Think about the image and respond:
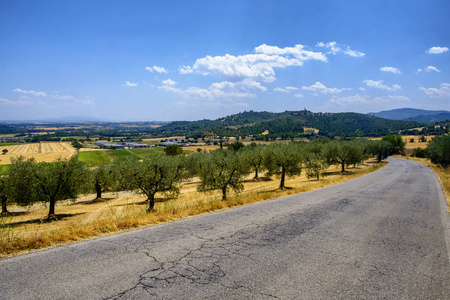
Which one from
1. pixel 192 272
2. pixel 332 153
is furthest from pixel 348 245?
pixel 332 153

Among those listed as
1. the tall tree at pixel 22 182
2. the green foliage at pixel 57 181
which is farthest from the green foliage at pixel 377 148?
the tall tree at pixel 22 182

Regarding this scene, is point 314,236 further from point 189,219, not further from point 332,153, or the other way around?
point 332,153

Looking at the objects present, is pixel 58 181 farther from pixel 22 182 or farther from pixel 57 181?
pixel 22 182

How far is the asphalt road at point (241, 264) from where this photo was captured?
16.5ft

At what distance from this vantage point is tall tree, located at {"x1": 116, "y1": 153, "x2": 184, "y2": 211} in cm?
2609

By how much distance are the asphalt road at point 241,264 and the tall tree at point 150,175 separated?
17.7m

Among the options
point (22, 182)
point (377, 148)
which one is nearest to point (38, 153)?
point (22, 182)

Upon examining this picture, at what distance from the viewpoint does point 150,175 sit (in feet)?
86.3

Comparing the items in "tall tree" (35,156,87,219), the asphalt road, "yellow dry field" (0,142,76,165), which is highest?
the asphalt road

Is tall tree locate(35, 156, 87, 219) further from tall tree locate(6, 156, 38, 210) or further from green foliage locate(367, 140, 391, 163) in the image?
green foliage locate(367, 140, 391, 163)

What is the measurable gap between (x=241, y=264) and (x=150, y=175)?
21.8 m

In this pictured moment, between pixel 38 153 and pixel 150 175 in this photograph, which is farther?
pixel 38 153

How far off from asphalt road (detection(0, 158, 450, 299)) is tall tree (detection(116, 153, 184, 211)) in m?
17.7

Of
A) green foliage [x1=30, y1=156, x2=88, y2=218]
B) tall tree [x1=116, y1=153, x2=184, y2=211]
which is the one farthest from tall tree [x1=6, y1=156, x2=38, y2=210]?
tall tree [x1=116, y1=153, x2=184, y2=211]
